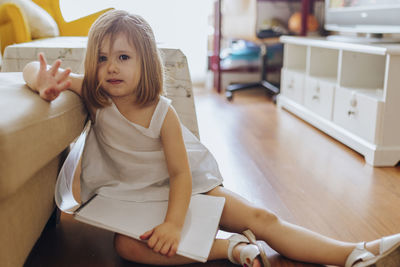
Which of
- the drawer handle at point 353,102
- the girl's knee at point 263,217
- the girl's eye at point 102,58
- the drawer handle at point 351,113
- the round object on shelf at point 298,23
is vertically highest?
the round object on shelf at point 298,23

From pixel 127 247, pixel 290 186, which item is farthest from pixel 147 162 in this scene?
pixel 290 186

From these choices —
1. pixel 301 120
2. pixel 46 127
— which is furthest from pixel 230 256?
pixel 301 120

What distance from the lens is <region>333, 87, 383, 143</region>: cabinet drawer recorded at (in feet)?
5.20

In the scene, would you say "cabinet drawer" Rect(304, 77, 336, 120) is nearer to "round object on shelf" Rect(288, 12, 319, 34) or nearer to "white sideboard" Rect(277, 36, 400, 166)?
"white sideboard" Rect(277, 36, 400, 166)

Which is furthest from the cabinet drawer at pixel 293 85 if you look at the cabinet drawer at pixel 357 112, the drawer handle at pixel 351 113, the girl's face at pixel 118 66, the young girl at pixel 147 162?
the girl's face at pixel 118 66

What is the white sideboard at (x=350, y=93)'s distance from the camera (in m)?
1.55

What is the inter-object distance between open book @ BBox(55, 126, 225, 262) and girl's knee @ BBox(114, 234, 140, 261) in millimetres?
45

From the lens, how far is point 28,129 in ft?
1.94

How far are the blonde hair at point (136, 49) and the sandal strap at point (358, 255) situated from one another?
52cm

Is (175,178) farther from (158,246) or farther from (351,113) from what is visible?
(351,113)

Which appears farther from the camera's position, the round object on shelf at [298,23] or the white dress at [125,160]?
the round object on shelf at [298,23]

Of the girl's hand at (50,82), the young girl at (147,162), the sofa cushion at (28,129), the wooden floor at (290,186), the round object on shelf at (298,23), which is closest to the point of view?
the sofa cushion at (28,129)

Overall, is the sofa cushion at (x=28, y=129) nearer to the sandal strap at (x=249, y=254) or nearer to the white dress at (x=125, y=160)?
the white dress at (x=125, y=160)

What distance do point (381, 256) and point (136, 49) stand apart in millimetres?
624
